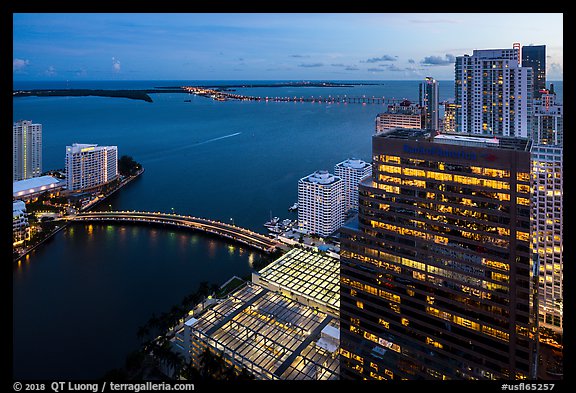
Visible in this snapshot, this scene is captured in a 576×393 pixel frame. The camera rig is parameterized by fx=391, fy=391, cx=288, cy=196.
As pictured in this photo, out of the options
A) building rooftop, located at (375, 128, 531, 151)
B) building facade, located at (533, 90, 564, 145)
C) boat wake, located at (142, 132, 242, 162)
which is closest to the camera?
building rooftop, located at (375, 128, 531, 151)

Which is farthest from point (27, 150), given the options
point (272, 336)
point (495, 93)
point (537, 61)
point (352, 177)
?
point (537, 61)

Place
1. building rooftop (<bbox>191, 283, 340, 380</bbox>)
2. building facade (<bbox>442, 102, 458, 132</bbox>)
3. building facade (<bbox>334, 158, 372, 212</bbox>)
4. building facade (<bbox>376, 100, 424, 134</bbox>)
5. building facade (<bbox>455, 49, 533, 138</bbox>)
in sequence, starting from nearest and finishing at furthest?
building rooftop (<bbox>191, 283, 340, 380</bbox>)
building facade (<bbox>455, 49, 533, 138</bbox>)
building facade (<bbox>334, 158, 372, 212</bbox>)
building facade (<bbox>442, 102, 458, 132</bbox>)
building facade (<bbox>376, 100, 424, 134</bbox>)

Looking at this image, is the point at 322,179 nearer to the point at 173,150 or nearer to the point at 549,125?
the point at 549,125

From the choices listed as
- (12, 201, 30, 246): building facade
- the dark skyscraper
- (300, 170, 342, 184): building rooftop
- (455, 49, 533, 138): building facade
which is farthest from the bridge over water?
the dark skyscraper

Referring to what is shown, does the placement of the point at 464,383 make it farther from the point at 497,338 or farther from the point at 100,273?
the point at 100,273

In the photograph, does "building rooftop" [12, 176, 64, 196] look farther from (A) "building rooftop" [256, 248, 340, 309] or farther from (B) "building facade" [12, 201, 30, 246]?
(A) "building rooftop" [256, 248, 340, 309]

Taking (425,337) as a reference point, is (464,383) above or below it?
above

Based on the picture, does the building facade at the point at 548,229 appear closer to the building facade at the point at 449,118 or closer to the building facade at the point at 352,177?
the building facade at the point at 352,177
